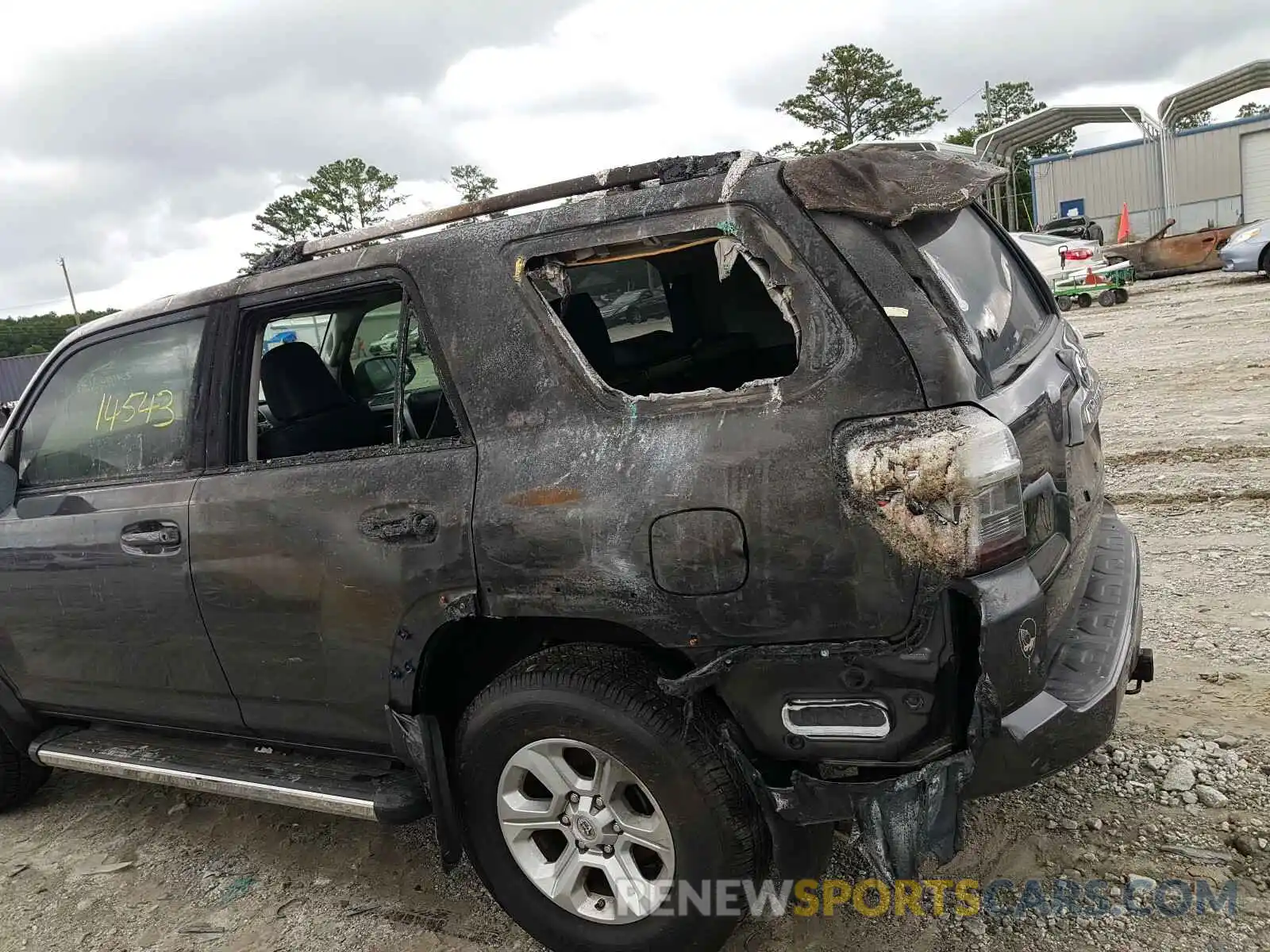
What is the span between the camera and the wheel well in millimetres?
2322

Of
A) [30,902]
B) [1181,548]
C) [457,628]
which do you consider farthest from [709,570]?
[1181,548]

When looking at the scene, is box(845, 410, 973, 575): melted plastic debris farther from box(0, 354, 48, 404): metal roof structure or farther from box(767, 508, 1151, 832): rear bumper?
box(0, 354, 48, 404): metal roof structure

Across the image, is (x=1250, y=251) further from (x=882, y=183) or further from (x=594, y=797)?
(x=594, y=797)

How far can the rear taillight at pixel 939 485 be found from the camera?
188 centimetres

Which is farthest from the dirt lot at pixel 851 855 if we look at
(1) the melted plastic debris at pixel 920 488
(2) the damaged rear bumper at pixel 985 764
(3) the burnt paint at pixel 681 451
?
(1) the melted plastic debris at pixel 920 488

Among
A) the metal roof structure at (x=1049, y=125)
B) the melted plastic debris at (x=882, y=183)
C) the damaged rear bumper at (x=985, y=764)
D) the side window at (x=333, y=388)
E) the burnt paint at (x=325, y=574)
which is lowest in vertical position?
the damaged rear bumper at (x=985, y=764)

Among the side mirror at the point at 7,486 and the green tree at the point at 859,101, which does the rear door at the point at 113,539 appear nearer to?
the side mirror at the point at 7,486

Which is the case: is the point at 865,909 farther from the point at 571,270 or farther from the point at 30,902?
the point at 30,902

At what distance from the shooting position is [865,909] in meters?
2.52

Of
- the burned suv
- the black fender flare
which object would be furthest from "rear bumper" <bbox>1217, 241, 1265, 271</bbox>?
the black fender flare

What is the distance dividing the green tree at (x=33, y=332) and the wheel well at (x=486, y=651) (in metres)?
63.5

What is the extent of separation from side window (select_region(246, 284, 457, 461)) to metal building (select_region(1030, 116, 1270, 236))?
101 ft

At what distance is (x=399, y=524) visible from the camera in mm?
2424

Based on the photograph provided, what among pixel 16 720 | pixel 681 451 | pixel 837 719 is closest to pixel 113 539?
pixel 16 720
